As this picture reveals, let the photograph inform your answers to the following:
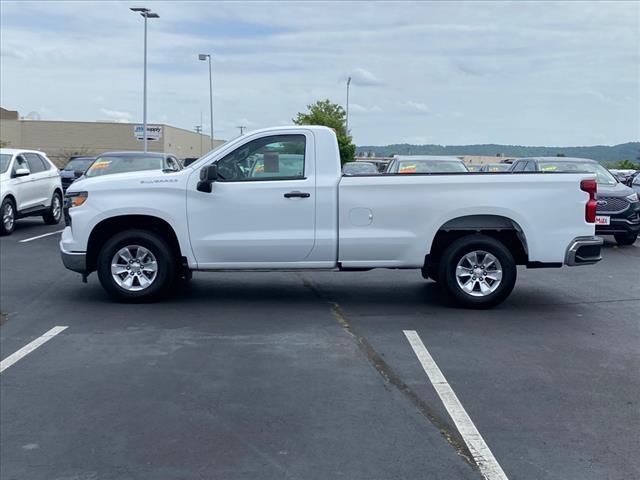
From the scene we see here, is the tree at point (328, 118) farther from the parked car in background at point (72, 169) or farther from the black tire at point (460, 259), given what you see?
the black tire at point (460, 259)

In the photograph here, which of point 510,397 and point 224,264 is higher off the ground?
point 224,264

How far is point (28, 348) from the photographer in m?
7.37

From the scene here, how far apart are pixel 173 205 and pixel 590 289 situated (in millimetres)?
5632

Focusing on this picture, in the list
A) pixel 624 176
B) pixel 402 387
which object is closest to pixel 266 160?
pixel 402 387

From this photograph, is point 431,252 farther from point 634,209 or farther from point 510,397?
point 634,209

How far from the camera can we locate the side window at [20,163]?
16834 mm

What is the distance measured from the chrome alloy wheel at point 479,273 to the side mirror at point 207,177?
2942 millimetres

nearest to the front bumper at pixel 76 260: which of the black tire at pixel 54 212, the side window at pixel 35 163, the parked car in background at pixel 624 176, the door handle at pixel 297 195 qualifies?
the door handle at pixel 297 195

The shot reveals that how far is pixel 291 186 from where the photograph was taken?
9031mm

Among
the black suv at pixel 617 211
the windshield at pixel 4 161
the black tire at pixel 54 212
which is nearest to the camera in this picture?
the black suv at pixel 617 211

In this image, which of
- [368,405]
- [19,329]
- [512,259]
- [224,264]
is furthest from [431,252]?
[19,329]

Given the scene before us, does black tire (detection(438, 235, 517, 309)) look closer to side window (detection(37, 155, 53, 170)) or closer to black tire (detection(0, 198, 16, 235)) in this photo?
black tire (detection(0, 198, 16, 235))

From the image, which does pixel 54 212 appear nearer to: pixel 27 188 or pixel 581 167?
pixel 27 188

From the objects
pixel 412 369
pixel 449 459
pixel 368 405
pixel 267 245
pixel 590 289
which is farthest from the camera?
pixel 590 289
